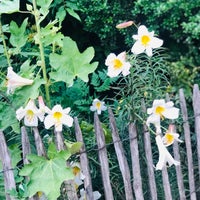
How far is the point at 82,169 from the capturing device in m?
2.66

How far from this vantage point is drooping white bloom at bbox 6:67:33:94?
2416 mm

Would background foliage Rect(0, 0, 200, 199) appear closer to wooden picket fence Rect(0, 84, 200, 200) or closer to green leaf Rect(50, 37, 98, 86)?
wooden picket fence Rect(0, 84, 200, 200)

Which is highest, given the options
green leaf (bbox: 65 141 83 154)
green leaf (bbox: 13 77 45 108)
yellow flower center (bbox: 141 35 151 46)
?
yellow flower center (bbox: 141 35 151 46)

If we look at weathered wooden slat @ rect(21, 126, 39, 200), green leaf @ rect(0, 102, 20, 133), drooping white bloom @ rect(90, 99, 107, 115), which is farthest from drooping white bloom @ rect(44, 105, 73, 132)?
drooping white bloom @ rect(90, 99, 107, 115)

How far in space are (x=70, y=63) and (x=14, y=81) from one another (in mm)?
282

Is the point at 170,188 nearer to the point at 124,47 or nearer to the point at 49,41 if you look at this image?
the point at 49,41

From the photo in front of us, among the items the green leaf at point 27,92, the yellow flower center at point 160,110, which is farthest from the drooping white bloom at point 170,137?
the green leaf at point 27,92

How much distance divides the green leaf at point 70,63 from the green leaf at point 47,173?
1.12 ft

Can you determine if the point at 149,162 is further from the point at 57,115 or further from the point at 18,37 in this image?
the point at 18,37

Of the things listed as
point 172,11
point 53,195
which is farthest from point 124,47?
point 53,195

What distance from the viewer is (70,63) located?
2.50 metres

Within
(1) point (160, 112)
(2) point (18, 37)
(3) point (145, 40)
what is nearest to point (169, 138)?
(1) point (160, 112)

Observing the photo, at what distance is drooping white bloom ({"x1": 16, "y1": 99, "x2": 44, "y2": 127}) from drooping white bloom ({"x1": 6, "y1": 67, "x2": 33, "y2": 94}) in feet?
Result: 0.29

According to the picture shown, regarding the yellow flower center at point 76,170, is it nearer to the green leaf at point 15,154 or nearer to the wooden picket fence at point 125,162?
the wooden picket fence at point 125,162
